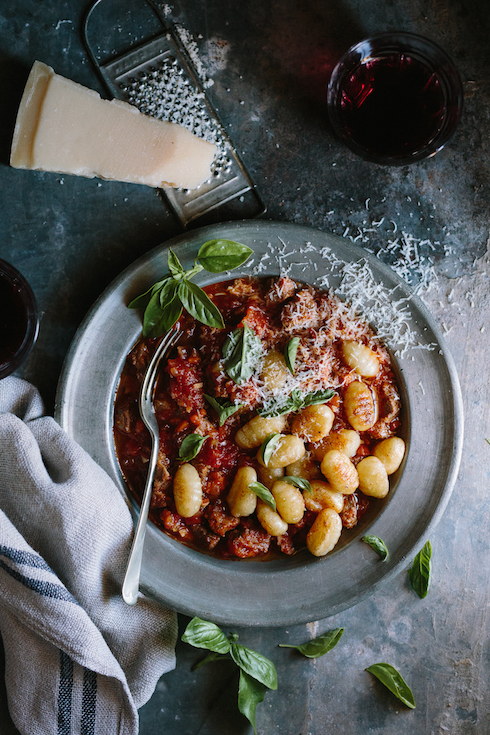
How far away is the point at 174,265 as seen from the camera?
66.2 inches

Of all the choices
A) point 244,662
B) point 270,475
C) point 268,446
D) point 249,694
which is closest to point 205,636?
point 244,662

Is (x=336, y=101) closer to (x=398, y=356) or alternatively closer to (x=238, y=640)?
(x=398, y=356)

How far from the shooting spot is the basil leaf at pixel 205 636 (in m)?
1.76

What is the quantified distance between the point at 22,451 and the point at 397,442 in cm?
126

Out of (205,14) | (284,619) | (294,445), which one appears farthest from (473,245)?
(284,619)

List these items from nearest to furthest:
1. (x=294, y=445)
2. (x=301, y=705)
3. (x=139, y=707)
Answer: (x=294, y=445), (x=139, y=707), (x=301, y=705)

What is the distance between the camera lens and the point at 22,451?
5.78 ft

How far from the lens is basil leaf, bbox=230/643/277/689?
187 cm

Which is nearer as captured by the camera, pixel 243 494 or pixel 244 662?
pixel 243 494

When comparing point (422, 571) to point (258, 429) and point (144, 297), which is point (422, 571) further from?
point (144, 297)

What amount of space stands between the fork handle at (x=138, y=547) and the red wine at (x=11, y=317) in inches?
23.2

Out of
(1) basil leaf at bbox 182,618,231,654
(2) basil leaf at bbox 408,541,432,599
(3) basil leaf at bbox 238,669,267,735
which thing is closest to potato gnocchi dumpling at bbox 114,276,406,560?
(1) basil leaf at bbox 182,618,231,654

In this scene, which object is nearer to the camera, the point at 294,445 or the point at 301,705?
the point at 294,445

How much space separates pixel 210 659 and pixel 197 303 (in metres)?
1.29
